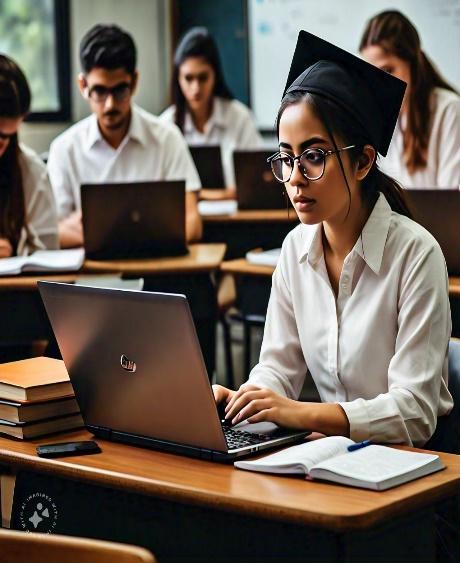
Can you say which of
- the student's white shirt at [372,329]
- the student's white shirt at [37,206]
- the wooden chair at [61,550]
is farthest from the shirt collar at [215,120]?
the wooden chair at [61,550]

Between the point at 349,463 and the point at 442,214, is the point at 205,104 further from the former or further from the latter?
the point at 349,463

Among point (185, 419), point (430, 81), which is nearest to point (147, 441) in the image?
point (185, 419)

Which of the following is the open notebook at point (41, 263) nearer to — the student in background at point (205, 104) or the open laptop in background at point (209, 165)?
the open laptop in background at point (209, 165)

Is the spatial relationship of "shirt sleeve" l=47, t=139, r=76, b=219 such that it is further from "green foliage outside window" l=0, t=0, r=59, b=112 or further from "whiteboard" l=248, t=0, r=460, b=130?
"whiteboard" l=248, t=0, r=460, b=130

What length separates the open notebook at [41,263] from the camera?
338 cm

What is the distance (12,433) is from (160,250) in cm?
189

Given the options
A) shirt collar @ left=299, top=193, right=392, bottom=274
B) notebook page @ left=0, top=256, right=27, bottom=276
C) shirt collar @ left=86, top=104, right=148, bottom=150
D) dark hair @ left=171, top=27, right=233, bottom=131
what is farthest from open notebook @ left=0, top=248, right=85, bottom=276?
dark hair @ left=171, top=27, right=233, bottom=131

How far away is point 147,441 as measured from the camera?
1.83 m

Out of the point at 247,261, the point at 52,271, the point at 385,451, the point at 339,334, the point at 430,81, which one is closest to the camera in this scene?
the point at 385,451

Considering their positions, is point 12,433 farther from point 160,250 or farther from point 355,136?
point 160,250

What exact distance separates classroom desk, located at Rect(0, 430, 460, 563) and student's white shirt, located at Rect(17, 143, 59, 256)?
2.02 meters

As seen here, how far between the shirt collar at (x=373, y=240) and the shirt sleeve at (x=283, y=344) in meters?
0.10

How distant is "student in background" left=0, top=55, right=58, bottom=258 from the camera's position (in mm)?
3521
